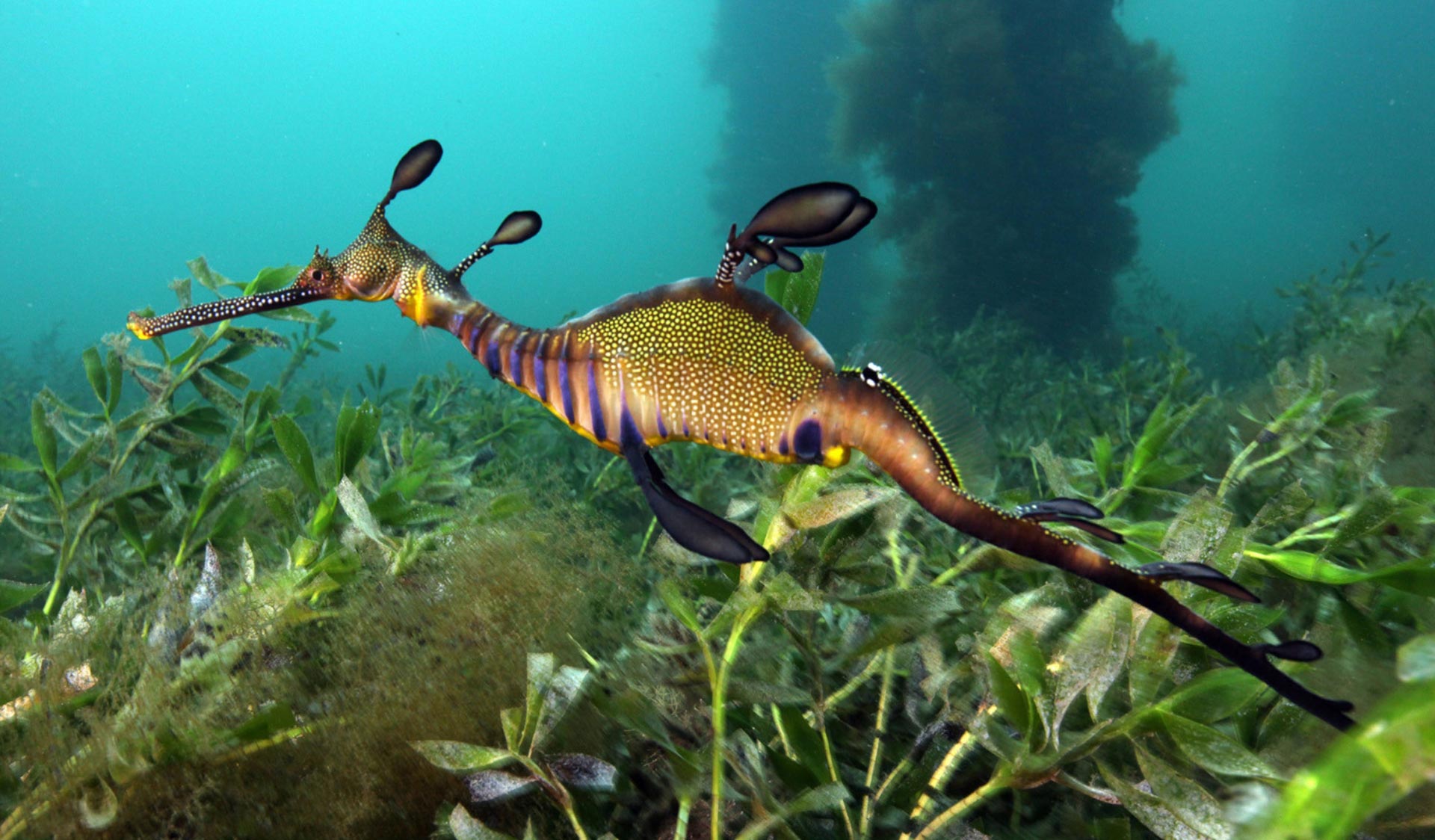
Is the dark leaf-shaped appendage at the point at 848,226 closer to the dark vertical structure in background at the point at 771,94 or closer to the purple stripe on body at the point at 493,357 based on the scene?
the purple stripe on body at the point at 493,357

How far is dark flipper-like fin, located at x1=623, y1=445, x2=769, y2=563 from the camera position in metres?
0.94

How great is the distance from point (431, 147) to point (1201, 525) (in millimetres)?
1543

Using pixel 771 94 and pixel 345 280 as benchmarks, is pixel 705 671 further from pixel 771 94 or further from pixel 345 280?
pixel 771 94

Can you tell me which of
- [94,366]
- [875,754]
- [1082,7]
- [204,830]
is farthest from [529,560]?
[1082,7]

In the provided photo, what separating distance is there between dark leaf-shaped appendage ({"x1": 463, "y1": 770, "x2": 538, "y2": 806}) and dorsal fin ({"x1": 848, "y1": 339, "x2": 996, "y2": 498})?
0.92m

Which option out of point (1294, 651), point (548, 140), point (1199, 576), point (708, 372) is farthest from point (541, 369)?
point (548, 140)

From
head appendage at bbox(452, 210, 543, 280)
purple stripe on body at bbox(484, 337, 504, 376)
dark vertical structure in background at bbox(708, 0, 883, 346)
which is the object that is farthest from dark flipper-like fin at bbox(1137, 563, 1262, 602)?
dark vertical structure in background at bbox(708, 0, 883, 346)

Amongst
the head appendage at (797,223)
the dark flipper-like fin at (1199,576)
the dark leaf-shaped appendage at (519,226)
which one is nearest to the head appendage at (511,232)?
the dark leaf-shaped appendage at (519,226)

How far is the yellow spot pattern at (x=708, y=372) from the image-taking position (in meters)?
1.00

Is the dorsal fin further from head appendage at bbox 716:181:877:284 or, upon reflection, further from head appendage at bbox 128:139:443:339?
head appendage at bbox 128:139:443:339

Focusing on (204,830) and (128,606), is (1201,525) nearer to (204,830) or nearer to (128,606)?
(204,830)

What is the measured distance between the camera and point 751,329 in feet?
3.36

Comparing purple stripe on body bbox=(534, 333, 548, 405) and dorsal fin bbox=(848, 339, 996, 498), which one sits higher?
dorsal fin bbox=(848, 339, 996, 498)

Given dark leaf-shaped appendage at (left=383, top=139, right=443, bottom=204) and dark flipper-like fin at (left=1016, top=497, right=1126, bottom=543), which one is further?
dark leaf-shaped appendage at (left=383, top=139, right=443, bottom=204)
